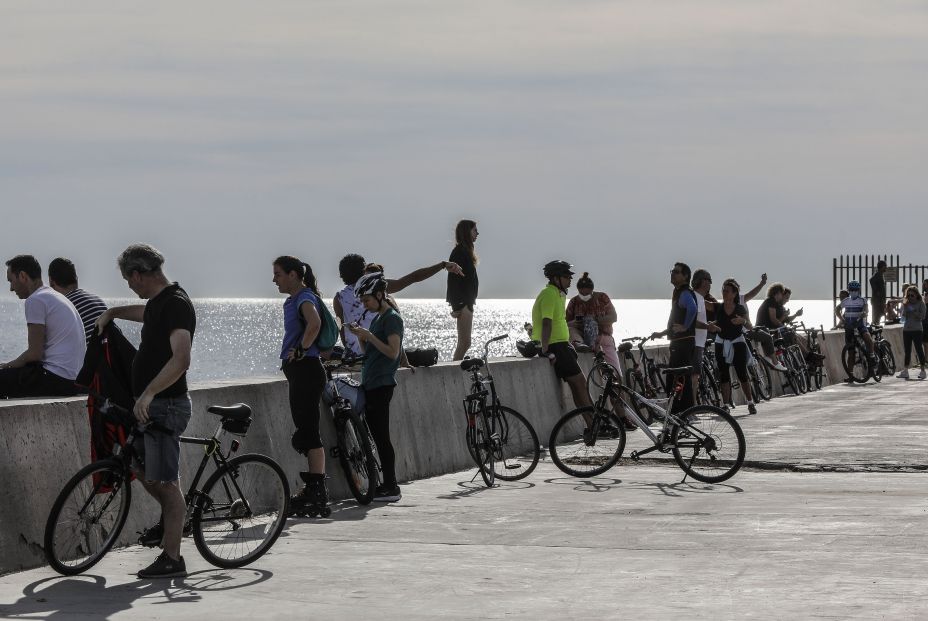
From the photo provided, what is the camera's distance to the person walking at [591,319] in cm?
1786

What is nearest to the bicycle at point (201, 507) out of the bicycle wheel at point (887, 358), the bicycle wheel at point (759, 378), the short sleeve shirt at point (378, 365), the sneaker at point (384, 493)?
the sneaker at point (384, 493)

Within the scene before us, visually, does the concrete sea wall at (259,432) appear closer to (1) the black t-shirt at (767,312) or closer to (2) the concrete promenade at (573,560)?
(2) the concrete promenade at (573,560)

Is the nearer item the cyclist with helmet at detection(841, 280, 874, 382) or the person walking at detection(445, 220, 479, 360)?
the person walking at detection(445, 220, 479, 360)

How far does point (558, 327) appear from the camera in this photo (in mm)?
15969

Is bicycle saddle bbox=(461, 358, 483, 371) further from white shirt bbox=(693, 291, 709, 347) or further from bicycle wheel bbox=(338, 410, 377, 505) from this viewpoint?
white shirt bbox=(693, 291, 709, 347)

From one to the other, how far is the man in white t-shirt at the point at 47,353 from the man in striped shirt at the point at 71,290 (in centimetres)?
44

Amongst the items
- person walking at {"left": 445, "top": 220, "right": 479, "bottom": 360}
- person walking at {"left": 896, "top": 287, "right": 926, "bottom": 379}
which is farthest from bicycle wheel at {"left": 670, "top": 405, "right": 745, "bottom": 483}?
person walking at {"left": 896, "top": 287, "right": 926, "bottom": 379}

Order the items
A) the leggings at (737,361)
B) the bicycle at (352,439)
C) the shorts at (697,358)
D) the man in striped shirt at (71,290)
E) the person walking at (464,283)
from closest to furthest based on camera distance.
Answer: the man in striped shirt at (71,290) < the bicycle at (352,439) < the person walking at (464,283) < the shorts at (697,358) < the leggings at (737,361)

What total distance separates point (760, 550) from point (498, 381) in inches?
262

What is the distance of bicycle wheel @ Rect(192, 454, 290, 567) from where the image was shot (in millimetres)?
8766

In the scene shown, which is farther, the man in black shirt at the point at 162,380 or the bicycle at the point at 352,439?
the bicycle at the point at 352,439

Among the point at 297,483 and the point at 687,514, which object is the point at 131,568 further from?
the point at 687,514

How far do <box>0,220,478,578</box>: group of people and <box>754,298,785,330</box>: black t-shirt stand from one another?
496 inches

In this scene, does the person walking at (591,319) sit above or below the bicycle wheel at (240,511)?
above
